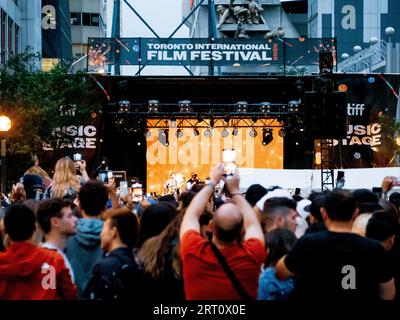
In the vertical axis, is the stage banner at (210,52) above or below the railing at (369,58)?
below

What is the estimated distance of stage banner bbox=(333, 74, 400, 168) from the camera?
124 ft

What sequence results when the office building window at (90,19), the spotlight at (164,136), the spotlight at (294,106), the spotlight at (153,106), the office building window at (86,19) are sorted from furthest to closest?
the office building window at (90,19) → the office building window at (86,19) → the spotlight at (164,136) → the spotlight at (153,106) → the spotlight at (294,106)

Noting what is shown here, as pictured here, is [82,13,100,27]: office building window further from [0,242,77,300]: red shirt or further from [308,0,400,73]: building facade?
[0,242,77,300]: red shirt

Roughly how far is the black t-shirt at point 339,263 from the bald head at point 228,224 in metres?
0.41

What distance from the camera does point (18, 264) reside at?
6699mm

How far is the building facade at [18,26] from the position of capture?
4075cm

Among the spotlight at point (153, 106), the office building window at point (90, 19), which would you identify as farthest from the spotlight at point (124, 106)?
the office building window at point (90, 19)

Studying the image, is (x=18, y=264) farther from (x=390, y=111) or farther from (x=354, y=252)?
(x=390, y=111)

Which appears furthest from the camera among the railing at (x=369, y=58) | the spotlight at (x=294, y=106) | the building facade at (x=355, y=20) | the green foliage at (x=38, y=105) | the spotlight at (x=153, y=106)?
the building facade at (x=355, y=20)

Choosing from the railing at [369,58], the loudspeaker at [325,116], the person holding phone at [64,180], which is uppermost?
the railing at [369,58]

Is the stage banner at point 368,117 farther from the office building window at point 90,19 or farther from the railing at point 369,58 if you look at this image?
the office building window at point 90,19

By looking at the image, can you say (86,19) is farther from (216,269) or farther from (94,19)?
(216,269)

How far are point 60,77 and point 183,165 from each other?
1340 cm
